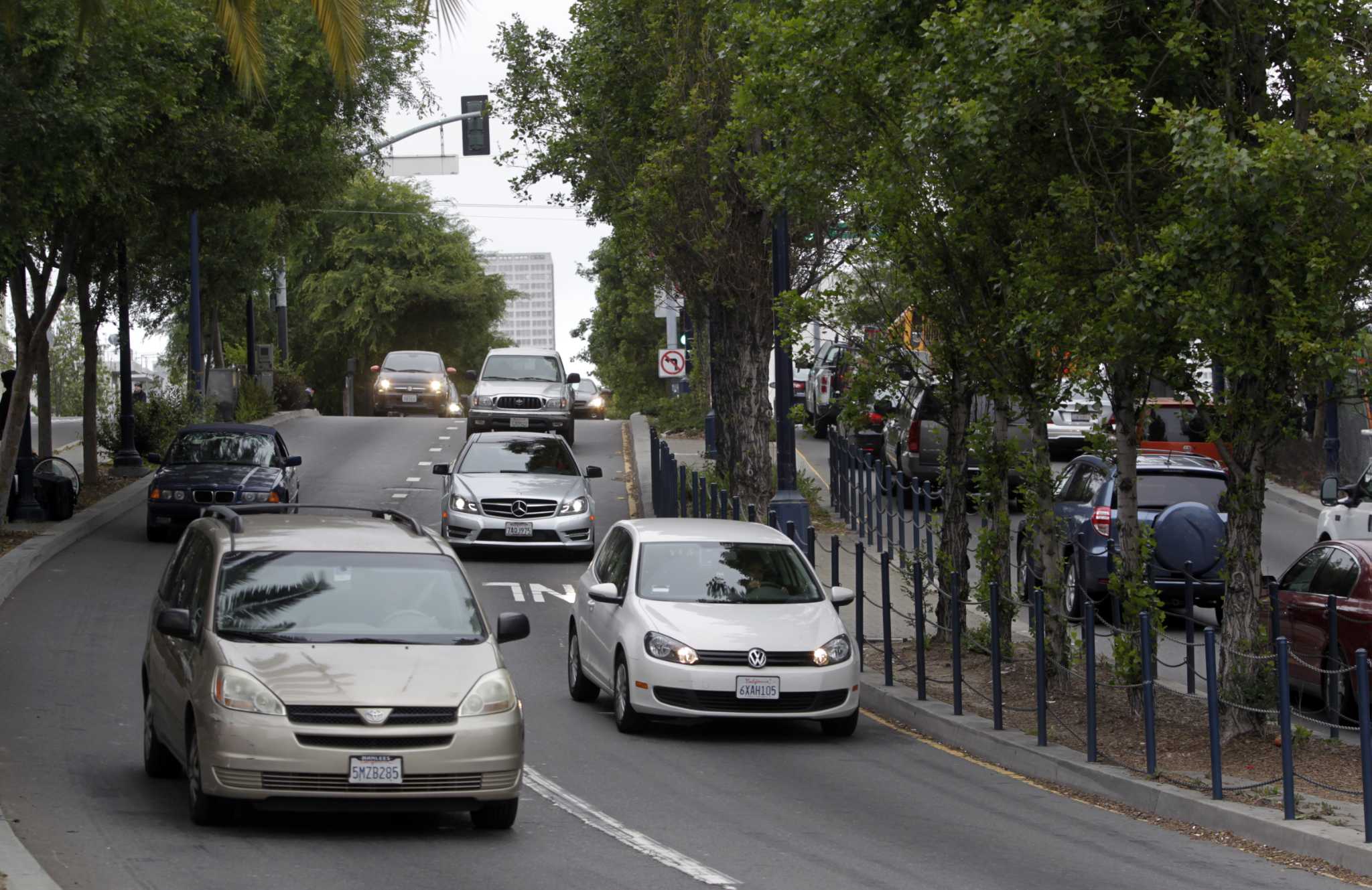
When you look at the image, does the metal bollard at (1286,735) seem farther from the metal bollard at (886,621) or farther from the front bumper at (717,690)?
the metal bollard at (886,621)

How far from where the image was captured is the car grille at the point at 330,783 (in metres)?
8.77

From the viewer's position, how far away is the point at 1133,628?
1264 cm

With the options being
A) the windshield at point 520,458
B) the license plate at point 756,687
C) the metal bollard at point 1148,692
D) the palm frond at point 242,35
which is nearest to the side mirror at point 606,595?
the license plate at point 756,687

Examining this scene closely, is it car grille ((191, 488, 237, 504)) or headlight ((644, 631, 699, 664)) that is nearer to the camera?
headlight ((644, 631, 699, 664))

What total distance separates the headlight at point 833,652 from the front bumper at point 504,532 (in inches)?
400

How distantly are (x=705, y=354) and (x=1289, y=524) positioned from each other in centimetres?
1807

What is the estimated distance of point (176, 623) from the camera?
939 centimetres

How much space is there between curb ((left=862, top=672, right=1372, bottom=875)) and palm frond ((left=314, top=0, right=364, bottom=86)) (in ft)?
21.4

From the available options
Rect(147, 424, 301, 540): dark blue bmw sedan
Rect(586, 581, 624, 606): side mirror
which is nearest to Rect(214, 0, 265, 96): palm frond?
Rect(586, 581, 624, 606): side mirror

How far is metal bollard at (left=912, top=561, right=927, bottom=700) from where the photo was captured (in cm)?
1419

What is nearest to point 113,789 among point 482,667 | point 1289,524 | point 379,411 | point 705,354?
point 482,667

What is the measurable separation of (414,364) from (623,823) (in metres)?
40.0

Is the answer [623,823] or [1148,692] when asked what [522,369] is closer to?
[1148,692]

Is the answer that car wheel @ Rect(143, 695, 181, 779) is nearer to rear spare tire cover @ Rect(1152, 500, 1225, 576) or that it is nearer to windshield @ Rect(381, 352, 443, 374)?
rear spare tire cover @ Rect(1152, 500, 1225, 576)
